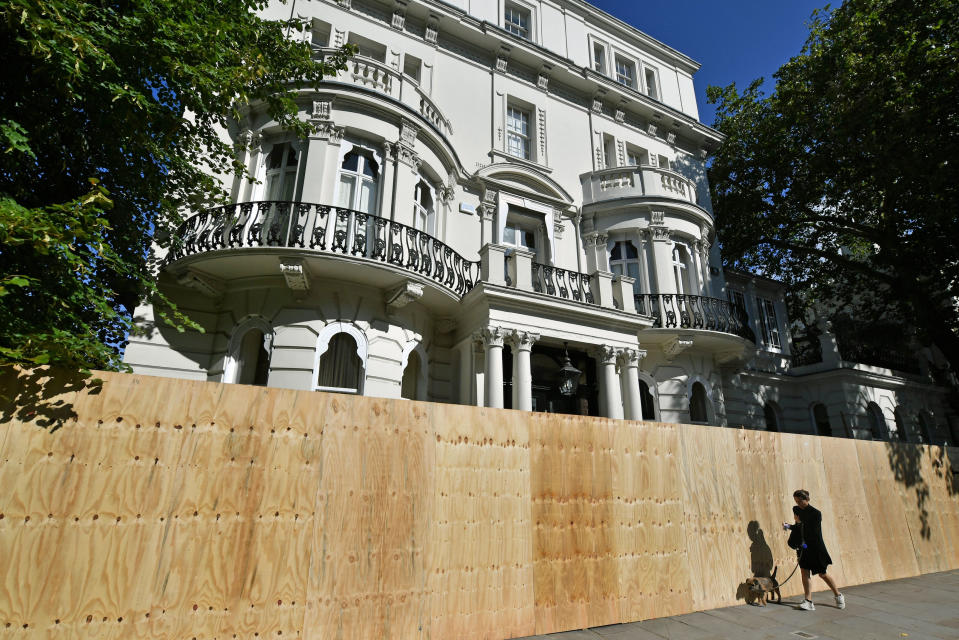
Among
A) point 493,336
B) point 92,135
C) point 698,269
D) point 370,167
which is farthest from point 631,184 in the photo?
point 92,135

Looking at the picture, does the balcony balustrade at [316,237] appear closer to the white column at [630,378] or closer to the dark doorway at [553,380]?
the dark doorway at [553,380]

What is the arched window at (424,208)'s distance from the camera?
11680mm

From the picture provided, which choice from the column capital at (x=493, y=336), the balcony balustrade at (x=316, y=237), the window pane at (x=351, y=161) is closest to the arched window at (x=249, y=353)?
the balcony balustrade at (x=316, y=237)

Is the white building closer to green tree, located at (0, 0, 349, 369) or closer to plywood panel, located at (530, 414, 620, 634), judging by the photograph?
green tree, located at (0, 0, 349, 369)

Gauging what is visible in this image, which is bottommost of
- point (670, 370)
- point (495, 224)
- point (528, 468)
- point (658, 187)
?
point (528, 468)

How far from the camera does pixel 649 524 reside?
18.5 ft

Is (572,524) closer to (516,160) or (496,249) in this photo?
(496,249)

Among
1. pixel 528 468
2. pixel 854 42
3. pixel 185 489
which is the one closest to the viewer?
pixel 185 489

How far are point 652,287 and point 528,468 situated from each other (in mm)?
11072

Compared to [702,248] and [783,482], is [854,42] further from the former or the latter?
[783,482]

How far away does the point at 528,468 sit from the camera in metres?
5.18

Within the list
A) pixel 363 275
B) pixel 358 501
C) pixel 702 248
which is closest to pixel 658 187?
pixel 702 248

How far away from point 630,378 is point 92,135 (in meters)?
11.3

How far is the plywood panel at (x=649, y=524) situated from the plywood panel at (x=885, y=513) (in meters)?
4.80
